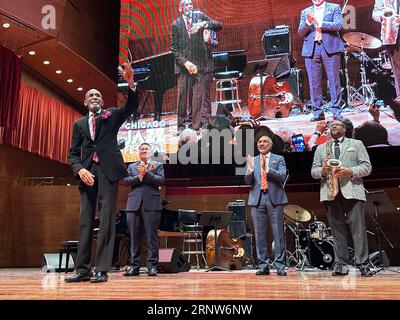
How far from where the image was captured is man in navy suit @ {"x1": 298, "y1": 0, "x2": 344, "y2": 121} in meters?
9.43

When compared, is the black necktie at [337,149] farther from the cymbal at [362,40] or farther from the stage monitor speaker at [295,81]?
the cymbal at [362,40]

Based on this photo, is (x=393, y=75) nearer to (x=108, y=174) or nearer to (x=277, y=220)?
(x=277, y=220)

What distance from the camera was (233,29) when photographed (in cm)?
1027

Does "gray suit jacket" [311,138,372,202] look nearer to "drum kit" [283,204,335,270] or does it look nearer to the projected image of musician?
"drum kit" [283,204,335,270]

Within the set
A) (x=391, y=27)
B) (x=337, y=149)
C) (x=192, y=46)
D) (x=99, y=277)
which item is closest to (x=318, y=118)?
(x=391, y=27)

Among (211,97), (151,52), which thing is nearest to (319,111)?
(211,97)

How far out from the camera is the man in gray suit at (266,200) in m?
5.33

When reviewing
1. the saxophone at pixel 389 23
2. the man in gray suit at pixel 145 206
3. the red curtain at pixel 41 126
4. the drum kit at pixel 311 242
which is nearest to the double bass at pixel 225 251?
the drum kit at pixel 311 242

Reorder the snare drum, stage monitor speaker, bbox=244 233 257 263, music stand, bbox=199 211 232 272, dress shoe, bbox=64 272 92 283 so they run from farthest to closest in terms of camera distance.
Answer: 1. stage monitor speaker, bbox=244 233 257 263
2. the snare drum
3. music stand, bbox=199 211 232 272
4. dress shoe, bbox=64 272 92 283

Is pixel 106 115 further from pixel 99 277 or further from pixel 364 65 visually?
pixel 364 65

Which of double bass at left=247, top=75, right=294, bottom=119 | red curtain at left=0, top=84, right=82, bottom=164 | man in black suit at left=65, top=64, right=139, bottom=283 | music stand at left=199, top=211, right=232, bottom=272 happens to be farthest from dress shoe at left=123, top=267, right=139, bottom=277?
red curtain at left=0, top=84, right=82, bottom=164

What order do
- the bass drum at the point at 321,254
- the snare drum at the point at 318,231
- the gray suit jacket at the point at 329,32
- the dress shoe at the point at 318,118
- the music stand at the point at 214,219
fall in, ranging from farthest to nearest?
1. the gray suit jacket at the point at 329,32
2. the dress shoe at the point at 318,118
3. the snare drum at the point at 318,231
4. the bass drum at the point at 321,254
5. the music stand at the point at 214,219

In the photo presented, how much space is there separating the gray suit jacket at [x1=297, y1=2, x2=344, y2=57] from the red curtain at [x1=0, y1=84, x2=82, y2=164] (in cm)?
722

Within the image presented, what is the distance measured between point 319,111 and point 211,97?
7.52ft
